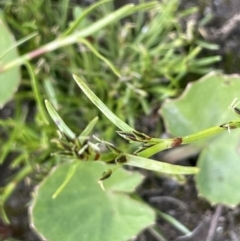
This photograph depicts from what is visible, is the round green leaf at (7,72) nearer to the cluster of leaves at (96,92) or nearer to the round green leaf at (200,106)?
the cluster of leaves at (96,92)

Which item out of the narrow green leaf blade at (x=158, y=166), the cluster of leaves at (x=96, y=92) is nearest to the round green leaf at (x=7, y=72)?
the cluster of leaves at (x=96, y=92)

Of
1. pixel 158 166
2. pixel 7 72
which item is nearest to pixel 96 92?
pixel 7 72

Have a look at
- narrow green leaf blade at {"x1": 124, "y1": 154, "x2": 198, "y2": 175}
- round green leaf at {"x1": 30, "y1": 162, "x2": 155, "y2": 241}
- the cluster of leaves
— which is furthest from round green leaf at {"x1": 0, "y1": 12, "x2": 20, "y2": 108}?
narrow green leaf blade at {"x1": 124, "y1": 154, "x2": 198, "y2": 175}

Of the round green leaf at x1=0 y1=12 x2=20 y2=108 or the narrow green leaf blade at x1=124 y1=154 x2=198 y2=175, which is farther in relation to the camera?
the round green leaf at x1=0 y1=12 x2=20 y2=108

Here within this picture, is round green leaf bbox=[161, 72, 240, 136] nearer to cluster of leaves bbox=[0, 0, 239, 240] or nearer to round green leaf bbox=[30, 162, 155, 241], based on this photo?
cluster of leaves bbox=[0, 0, 239, 240]

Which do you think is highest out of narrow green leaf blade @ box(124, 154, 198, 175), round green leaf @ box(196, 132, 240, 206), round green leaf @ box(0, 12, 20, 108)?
round green leaf @ box(0, 12, 20, 108)

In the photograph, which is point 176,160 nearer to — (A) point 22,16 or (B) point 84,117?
(B) point 84,117

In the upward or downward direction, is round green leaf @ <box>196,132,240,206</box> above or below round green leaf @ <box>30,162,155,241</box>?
below

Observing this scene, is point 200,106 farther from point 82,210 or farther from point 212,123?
point 82,210
